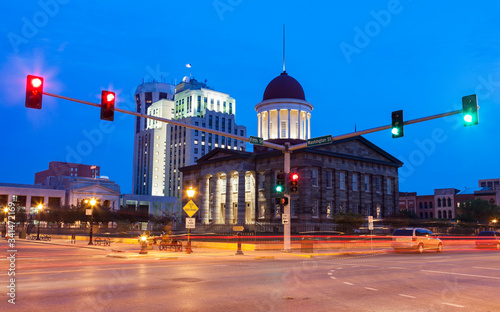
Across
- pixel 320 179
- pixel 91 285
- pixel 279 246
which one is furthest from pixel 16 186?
pixel 91 285

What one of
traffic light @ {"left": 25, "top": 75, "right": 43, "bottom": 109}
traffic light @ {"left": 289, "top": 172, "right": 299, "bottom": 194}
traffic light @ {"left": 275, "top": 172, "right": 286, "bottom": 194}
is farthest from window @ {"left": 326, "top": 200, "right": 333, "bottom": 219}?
traffic light @ {"left": 25, "top": 75, "right": 43, "bottom": 109}

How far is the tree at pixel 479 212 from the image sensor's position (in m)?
83.7

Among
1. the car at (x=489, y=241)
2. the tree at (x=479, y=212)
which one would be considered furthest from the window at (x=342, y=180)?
the tree at (x=479, y=212)

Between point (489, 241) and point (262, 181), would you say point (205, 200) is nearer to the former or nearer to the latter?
point (262, 181)

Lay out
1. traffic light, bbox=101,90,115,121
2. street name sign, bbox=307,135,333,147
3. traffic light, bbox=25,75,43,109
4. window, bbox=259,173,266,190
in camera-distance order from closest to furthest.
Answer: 1. traffic light, bbox=25,75,43,109
2. traffic light, bbox=101,90,115,121
3. street name sign, bbox=307,135,333,147
4. window, bbox=259,173,266,190

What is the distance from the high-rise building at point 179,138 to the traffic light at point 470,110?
13045 cm

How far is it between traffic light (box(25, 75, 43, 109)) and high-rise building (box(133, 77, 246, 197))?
130m

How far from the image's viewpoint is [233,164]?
224 ft

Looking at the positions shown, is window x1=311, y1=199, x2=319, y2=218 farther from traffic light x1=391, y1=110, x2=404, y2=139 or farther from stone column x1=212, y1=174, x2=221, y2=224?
traffic light x1=391, y1=110, x2=404, y2=139

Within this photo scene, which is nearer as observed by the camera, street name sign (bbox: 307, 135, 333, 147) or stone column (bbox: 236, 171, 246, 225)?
street name sign (bbox: 307, 135, 333, 147)

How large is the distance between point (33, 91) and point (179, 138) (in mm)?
141145

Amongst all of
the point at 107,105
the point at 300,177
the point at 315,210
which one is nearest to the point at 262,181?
the point at 300,177

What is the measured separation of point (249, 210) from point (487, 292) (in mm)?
55536

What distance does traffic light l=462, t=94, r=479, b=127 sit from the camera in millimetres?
19062
